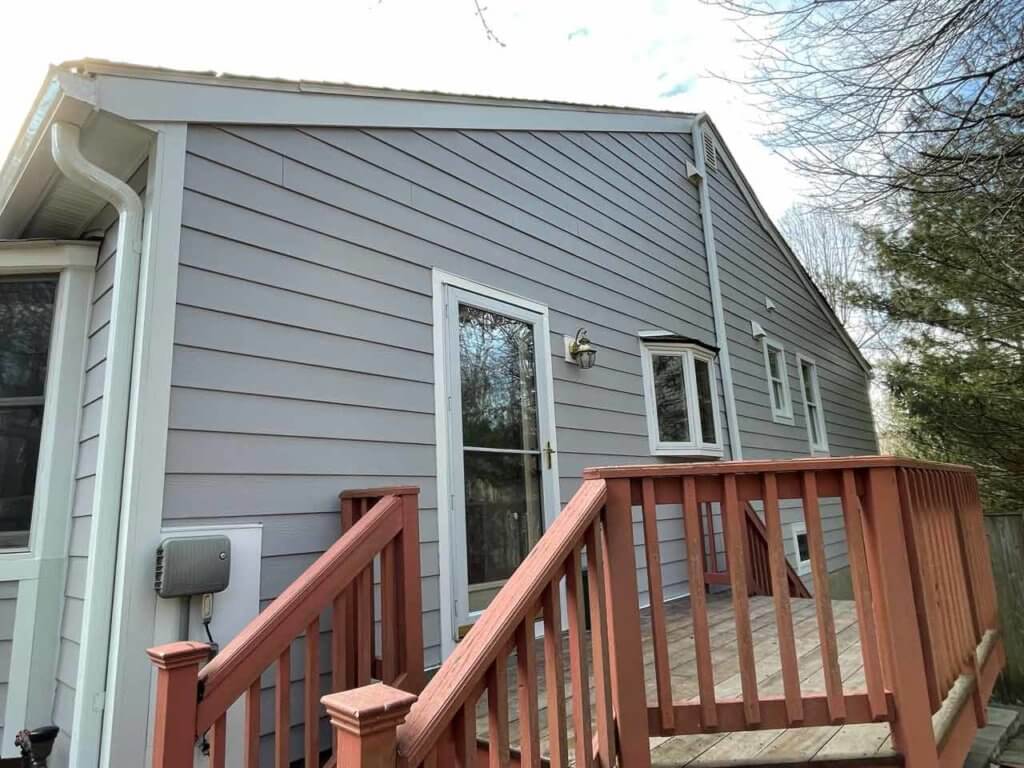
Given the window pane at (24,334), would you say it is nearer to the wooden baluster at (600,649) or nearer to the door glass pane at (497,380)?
the door glass pane at (497,380)

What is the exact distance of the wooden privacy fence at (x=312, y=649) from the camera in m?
1.54

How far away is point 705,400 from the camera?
Result: 5.49m

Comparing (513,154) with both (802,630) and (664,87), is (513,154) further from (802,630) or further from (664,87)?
(802,630)

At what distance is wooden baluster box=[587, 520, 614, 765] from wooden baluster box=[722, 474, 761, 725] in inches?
13.7

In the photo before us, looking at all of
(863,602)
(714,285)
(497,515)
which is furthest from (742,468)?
(714,285)

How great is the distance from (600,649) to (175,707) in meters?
1.07

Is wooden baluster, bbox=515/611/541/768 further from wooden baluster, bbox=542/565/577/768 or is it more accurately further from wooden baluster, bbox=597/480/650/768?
wooden baluster, bbox=597/480/650/768

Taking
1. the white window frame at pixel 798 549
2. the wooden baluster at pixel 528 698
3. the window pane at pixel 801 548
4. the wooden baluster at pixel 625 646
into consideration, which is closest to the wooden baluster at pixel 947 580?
the wooden baluster at pixel 625 646

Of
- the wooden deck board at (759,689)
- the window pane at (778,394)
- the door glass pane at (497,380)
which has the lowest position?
the wooden deck board at (759,689)

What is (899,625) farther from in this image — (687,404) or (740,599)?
(687,404)

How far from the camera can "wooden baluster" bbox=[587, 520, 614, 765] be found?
1.59 meters

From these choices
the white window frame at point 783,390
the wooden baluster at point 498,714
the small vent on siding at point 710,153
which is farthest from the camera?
the white window frame at point 783,390

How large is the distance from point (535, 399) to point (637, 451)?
4.10 ft

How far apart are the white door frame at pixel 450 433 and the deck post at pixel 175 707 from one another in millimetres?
1502
